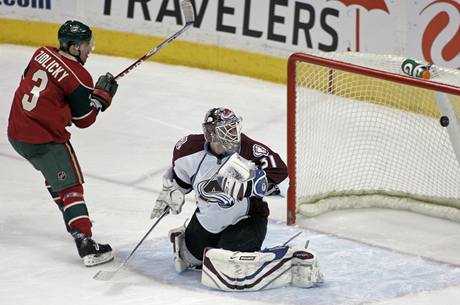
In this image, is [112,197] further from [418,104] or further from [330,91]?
[418,104]

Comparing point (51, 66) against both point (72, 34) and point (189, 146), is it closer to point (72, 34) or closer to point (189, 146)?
point (72, 34)

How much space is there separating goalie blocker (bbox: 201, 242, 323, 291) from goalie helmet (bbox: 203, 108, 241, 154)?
468 millimetres

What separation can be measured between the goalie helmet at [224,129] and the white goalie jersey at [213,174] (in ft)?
0.38

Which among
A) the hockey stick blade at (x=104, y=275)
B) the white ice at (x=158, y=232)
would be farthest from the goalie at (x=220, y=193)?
the hockey stick blade at (x=104, y=275)

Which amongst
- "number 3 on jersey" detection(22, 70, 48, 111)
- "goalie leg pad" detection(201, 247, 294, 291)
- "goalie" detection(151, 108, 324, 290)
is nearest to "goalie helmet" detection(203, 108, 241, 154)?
"goalie" detection(151, 108, 324, 290)

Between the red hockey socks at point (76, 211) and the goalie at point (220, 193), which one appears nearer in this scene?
the goalie at point (220, 193)

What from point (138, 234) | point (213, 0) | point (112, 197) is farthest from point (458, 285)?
point (213, 0)

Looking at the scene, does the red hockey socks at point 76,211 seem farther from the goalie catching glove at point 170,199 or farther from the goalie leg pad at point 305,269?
the goalie leg pad at point 305,269

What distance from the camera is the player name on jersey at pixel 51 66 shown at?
17.7 ft

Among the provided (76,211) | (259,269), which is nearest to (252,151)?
(259,269)

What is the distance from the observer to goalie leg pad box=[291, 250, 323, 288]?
16.6 feet

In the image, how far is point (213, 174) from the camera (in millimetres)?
5098

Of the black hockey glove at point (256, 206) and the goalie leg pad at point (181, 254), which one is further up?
the black hockey glove at point (256, 206)

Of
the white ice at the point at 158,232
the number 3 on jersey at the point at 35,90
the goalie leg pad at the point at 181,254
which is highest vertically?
the number 3 on jersey at the point at 35,90
